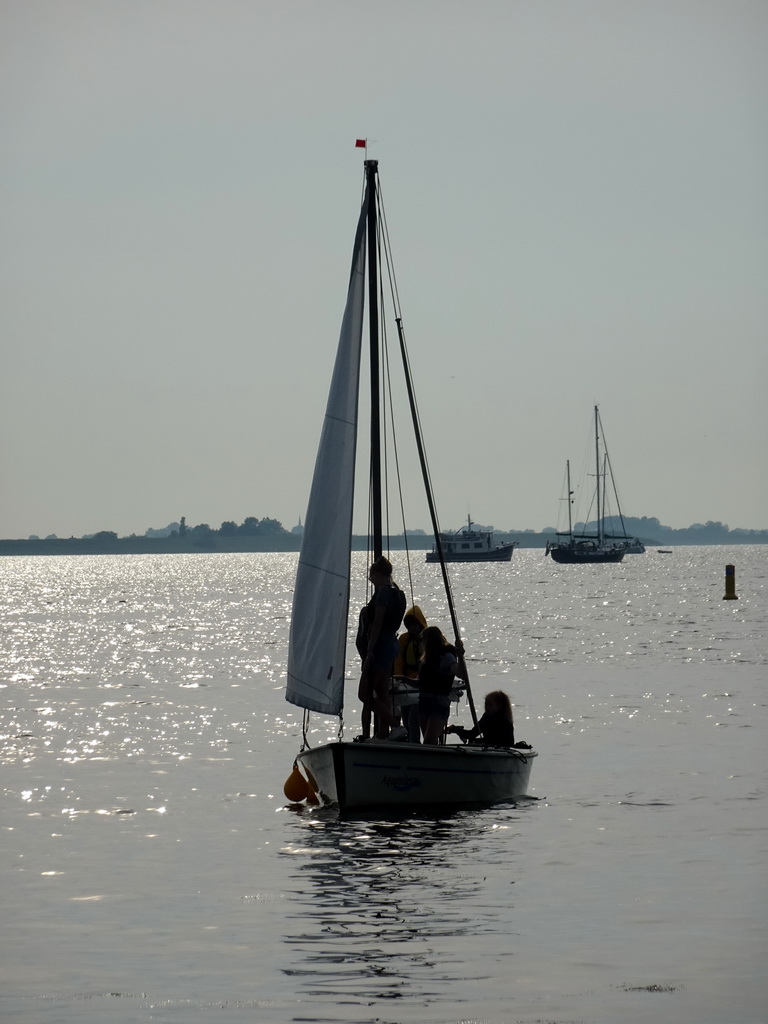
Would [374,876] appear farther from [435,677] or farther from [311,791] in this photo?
[311,791]

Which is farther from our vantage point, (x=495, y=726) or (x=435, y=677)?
(x=495, y=726)

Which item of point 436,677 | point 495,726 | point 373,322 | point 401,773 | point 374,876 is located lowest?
point 374,876

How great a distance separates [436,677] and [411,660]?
0.90 metres

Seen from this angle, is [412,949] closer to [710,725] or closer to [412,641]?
[412,641]

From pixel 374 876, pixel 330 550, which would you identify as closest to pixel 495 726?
pixel 330 550

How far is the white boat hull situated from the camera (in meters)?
19.0

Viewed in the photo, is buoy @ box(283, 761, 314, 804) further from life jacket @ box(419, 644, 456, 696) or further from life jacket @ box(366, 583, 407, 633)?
life jacket @ box(366, 583, 407, 633)

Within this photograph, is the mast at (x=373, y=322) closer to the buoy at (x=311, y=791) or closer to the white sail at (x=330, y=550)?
the white sail at (x=330, y=550)

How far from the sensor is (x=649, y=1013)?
1083 centimetres

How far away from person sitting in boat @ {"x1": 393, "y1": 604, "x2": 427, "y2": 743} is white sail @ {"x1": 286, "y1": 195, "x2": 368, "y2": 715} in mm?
1221

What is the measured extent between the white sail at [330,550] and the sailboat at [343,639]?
0.01 m

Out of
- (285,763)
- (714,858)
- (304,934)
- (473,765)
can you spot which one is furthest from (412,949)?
(285,763)

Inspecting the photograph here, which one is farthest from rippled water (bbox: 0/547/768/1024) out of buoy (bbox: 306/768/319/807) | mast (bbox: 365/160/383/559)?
mast (bbox: 365/160/383/559)

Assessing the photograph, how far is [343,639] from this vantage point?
19.5 meters
